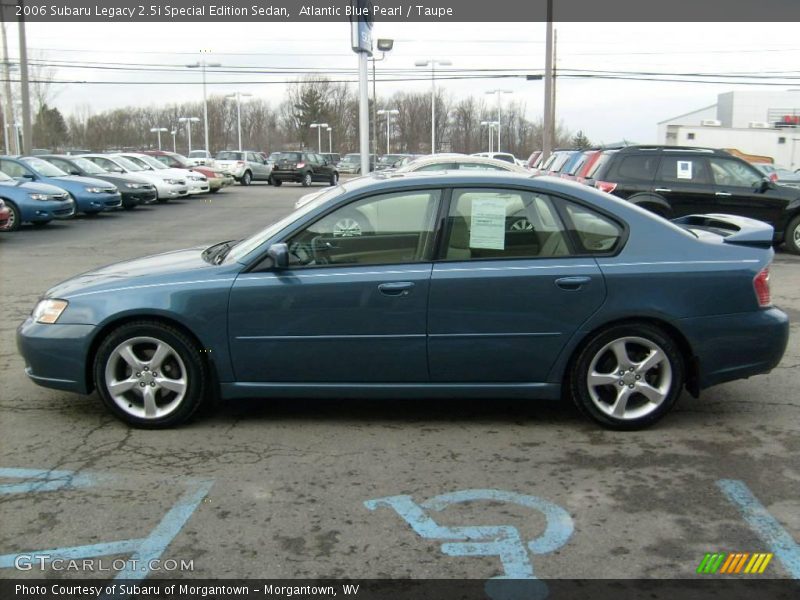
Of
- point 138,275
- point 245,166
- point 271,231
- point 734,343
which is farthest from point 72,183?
point 245,166

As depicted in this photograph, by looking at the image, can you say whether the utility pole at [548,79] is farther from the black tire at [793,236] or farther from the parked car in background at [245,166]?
the parked car in background at [245,166]

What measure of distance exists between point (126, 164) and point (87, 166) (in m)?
3.12

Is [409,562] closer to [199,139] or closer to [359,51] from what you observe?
[359,51]

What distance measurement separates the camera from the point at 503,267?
179 inches

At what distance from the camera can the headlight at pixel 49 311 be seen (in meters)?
4.67

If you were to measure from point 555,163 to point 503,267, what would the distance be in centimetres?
1198

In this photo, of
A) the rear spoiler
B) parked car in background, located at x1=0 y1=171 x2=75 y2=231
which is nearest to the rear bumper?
the rear spoiler

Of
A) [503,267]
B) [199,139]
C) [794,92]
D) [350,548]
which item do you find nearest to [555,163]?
[503,267]

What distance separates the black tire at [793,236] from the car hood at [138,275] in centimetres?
1099

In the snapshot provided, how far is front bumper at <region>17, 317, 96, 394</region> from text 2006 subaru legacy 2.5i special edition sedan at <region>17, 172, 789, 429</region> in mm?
13

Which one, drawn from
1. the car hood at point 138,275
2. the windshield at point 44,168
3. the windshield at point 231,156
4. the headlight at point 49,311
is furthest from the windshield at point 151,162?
the headlight at point 49,311

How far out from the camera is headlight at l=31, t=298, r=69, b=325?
4668 millimetres

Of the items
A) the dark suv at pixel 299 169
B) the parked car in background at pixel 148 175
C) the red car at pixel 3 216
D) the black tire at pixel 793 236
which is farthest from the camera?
the dark suv at pixel 299 169

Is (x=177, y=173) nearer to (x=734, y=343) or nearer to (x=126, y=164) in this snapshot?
(x=126, y=164)
